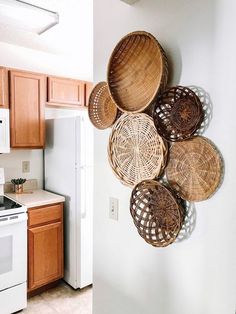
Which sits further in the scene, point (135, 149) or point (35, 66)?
point (35, 66)

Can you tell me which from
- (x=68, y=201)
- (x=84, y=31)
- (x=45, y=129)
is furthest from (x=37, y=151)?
(x=84, y=31)

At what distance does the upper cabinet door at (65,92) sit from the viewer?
2770 mm

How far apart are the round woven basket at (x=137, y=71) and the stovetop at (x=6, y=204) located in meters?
1.54

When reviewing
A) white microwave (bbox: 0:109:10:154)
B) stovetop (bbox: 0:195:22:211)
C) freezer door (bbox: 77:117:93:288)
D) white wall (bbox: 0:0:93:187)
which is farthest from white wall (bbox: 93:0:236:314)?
white wall (bbox: 0:0:93:187)

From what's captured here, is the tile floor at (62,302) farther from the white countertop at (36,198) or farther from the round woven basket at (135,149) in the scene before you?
the round woven basket at (135,149)

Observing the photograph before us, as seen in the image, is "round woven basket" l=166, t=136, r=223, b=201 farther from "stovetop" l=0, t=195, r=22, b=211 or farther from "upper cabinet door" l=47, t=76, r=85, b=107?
"upper cabinet door" l=47, t=76, r=85, b=107

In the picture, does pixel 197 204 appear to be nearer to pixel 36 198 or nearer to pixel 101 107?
pixel 101 107

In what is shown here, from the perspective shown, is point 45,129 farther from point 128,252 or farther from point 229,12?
point 229,12

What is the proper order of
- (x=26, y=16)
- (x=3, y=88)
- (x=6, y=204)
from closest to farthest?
1. (x=26, y=16)
2. (x=6, y=204)
3. (x=3, y=88)

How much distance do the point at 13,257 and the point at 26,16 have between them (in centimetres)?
192

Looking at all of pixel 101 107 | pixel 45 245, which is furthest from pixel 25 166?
pixel 101 107

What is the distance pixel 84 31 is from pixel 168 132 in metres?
1.70

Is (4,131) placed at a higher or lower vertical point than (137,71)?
lower

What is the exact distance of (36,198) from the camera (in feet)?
8.18
